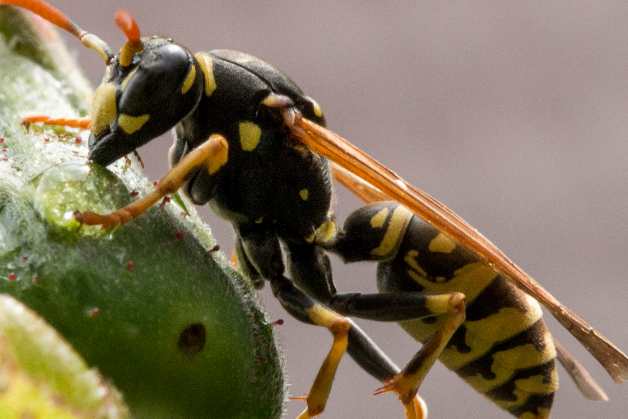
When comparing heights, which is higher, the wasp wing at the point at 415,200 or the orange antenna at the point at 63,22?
the orange antenna at the point at 63,22

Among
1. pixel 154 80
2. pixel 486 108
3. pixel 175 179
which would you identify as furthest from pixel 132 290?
pixel 486 108

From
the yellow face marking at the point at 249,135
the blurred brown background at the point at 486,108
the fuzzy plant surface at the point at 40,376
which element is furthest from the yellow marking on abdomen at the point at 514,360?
the blurred brown background at the point at 486,108

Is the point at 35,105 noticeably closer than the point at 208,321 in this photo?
No

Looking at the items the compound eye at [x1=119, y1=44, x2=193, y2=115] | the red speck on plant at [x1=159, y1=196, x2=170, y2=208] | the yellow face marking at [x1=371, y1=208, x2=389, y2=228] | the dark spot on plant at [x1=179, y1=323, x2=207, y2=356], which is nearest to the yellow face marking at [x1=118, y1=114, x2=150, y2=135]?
the compound eye at [x1=119, y1=44, x2=193, y2=115]

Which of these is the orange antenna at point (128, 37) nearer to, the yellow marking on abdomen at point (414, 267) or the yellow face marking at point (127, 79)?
the yellow face marking at point (127, 79)

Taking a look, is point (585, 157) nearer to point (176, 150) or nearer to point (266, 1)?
point (266, 1)

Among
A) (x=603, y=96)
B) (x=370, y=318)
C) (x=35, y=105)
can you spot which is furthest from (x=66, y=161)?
(x=603, y=96)

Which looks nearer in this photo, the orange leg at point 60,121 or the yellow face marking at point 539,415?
the orange leg at point 60,121
